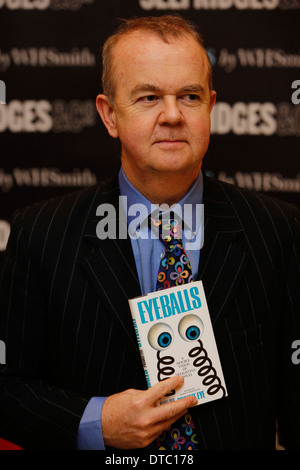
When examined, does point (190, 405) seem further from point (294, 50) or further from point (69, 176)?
point (294, 50)

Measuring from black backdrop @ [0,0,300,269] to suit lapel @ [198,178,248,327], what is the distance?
1.08 metres

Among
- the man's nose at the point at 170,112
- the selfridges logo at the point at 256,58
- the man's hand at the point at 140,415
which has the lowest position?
the man's hand at the point at 140,415

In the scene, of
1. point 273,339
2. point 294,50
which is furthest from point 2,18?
point 273,339

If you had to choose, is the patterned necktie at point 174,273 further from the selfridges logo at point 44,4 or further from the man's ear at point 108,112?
the selfridges logo at point 44,4

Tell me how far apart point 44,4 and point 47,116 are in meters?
0.53

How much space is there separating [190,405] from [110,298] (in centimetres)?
37

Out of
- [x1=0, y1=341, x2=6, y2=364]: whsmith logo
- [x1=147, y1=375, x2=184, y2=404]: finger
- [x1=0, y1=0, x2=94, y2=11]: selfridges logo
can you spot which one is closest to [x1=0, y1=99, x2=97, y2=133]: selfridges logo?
[x1=0, y1=0, x2=94, y2=11]: selfridges logo

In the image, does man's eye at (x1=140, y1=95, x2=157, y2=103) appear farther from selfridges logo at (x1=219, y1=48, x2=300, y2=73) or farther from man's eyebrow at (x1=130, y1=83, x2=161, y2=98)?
selfridges logo at (x1=219, y1=48, x2=300, y2=73)

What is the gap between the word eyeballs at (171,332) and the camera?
1.56 m

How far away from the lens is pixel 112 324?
169 centimetres

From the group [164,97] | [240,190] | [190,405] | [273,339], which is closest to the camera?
[190,405]

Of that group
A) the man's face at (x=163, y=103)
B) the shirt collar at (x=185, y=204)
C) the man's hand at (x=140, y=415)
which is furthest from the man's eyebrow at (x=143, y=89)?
the man's hand at (x=140, y=415)

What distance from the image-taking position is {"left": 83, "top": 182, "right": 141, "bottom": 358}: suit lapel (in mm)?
1681

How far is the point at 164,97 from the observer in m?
1.67
